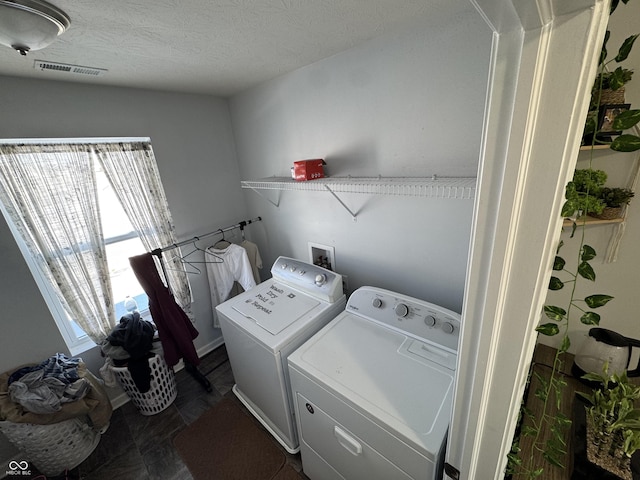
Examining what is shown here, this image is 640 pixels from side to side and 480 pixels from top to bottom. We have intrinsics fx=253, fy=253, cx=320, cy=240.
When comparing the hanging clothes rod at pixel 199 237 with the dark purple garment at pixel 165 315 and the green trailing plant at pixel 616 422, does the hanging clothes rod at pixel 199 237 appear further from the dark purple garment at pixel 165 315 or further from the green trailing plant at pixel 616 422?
the green trailing plant at pixel 616 422

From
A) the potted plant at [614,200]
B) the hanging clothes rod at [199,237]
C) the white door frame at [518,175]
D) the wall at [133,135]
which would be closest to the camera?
the white door frame at [518,175]

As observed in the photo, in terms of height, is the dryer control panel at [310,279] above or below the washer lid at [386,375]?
above

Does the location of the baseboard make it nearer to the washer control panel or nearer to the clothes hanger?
the clothes hanger

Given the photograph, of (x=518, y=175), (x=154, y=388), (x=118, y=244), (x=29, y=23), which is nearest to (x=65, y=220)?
(x=118, y=244)

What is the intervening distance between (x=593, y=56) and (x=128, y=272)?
2.88 meters

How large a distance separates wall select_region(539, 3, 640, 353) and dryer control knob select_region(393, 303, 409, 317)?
0.72 meters

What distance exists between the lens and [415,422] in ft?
3.32

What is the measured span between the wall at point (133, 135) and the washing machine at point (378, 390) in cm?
170

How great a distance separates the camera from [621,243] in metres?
1.01

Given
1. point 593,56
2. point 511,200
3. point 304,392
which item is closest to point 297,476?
point 304,392

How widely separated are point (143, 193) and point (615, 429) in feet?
9.41

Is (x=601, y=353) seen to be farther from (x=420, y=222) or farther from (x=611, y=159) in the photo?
(x=420, y=222)

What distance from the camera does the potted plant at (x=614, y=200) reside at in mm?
946

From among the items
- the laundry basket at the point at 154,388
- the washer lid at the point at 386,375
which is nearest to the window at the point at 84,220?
the laundry basket at the point at 154,388
